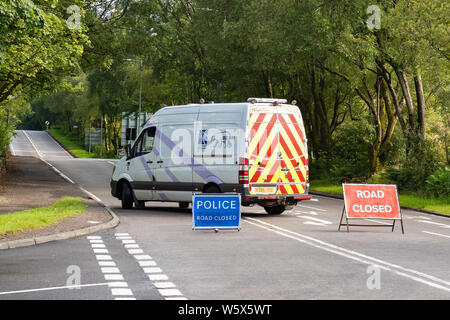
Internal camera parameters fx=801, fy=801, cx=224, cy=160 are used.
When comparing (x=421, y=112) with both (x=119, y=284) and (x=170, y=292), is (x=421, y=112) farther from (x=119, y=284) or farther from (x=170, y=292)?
(x=170, y=292)

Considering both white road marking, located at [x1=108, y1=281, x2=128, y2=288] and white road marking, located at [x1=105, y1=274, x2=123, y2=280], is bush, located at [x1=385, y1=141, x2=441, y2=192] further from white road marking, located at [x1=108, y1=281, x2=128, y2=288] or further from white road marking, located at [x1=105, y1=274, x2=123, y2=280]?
white road marking, located at [x1=108, y1=281, x2=128, y2=288]

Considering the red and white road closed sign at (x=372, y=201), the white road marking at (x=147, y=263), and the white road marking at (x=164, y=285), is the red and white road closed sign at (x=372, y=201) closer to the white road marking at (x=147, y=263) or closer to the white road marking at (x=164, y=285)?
the white road marking at (x=147, y=263)

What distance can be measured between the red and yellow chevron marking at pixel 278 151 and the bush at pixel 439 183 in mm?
9423

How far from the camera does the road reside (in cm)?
920

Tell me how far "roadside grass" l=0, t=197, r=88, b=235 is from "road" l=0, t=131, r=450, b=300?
137 cm

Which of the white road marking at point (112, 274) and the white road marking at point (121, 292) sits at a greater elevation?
the white road marking at point (121, 292)

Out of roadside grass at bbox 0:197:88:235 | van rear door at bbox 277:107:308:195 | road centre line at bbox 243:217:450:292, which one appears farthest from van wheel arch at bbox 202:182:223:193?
roadside grass at bbox 0:197:88:235

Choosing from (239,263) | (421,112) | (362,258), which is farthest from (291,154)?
(421,112)

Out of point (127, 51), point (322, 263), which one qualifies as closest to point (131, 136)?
point (127, 51)

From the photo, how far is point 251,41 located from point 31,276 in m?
26.8

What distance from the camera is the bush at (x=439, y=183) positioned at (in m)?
28.4

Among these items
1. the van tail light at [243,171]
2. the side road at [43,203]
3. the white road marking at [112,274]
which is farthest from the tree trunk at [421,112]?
the white road marking at [112,274]

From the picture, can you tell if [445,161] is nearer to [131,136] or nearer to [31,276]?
[131,136]
